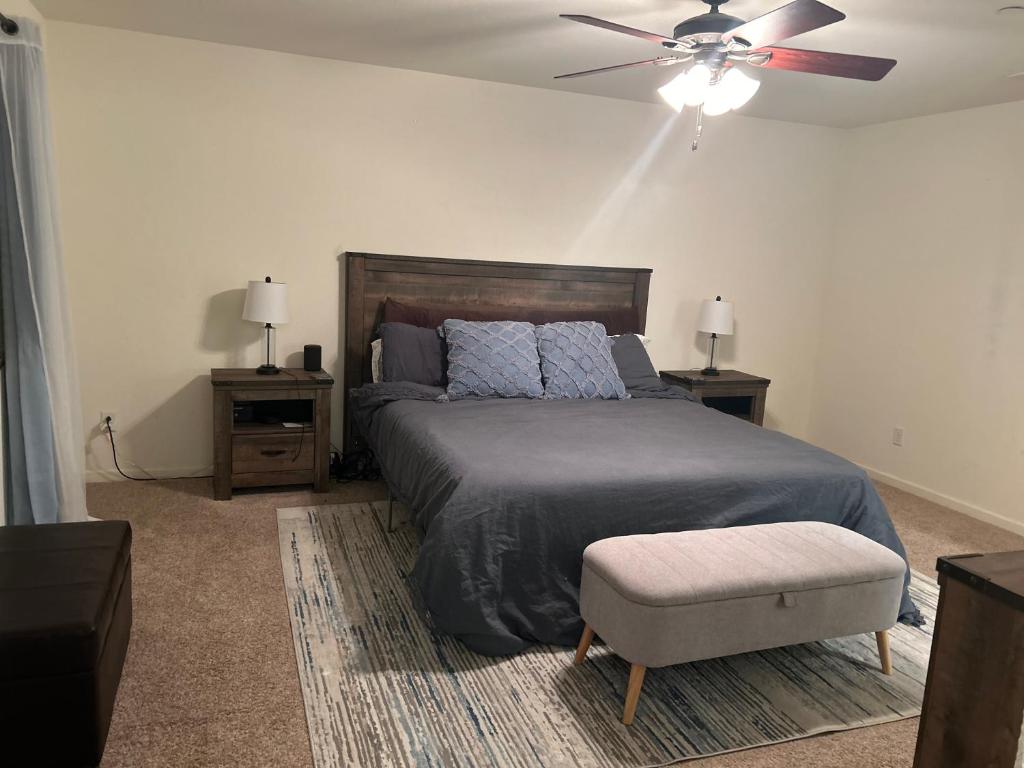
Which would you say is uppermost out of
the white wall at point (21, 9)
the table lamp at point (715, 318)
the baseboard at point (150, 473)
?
the white wall at point (21, 9)

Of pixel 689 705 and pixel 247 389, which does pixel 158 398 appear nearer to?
pixel 247 389

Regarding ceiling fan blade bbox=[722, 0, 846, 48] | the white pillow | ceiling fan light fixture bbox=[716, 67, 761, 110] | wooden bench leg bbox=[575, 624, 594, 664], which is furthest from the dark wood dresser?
the white pillow

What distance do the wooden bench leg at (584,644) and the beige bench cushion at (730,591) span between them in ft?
0.21

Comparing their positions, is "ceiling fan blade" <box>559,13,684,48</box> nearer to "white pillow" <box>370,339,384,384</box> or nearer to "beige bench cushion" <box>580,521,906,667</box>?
"beige bench cushion" <box>580,521,906,667</box>

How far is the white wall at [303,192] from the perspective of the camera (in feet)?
11.8

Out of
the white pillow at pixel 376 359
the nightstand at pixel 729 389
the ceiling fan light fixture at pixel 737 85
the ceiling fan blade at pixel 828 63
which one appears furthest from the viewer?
the nightstand at pixel 729 389

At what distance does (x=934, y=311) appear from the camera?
429cm

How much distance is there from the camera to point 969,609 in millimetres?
1284

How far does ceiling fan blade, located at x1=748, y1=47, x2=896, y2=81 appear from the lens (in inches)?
95.0

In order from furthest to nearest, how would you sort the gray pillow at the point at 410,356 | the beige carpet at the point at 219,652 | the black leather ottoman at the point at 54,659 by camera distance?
the gray pillow at the point at 410,356
the beige carpet at the point at 219,652
the black leather ottoman at the point at 54,659

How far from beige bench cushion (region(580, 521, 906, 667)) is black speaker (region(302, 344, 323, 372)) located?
215 cm

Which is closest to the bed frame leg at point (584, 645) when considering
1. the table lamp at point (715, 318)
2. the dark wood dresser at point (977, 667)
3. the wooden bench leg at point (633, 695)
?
the wooden bench leg at point (633, 695)

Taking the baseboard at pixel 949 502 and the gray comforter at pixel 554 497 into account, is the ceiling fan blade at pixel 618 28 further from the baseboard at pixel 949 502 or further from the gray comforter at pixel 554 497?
the baseboard at pixel 949 502

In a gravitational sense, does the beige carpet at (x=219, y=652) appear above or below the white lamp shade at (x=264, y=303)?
below
